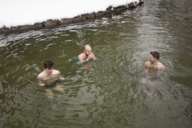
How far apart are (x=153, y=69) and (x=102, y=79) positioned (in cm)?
198

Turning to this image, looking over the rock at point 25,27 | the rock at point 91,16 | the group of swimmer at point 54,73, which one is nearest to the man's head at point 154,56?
the group of swimmer at point 54,73

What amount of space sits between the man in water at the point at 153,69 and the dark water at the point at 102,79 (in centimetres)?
22

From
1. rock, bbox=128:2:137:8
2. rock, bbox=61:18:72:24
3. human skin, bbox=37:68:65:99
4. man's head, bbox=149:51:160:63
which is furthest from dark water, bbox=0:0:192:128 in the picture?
rock, bbox=128:2:137:8

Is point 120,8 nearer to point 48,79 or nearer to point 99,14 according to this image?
point 99,14

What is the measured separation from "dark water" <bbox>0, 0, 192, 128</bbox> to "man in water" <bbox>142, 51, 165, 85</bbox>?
22 cm

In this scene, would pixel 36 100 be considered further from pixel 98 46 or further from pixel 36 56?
pixel 98 46

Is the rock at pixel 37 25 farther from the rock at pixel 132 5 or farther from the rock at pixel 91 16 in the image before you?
the rock at pixel 132 5

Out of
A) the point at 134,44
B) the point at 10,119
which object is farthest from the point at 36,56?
the point at 134,44

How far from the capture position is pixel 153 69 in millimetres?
6371

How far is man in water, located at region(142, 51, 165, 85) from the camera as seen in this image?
6012mm

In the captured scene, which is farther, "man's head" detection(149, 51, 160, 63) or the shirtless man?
the shirtless man

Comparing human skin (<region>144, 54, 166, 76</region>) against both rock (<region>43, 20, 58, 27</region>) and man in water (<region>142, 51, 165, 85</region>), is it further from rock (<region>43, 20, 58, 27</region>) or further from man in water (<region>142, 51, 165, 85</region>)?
rock (<region>43, 20, 58, 27</region>)

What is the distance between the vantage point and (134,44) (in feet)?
29.2

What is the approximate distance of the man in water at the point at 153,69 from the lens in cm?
601
